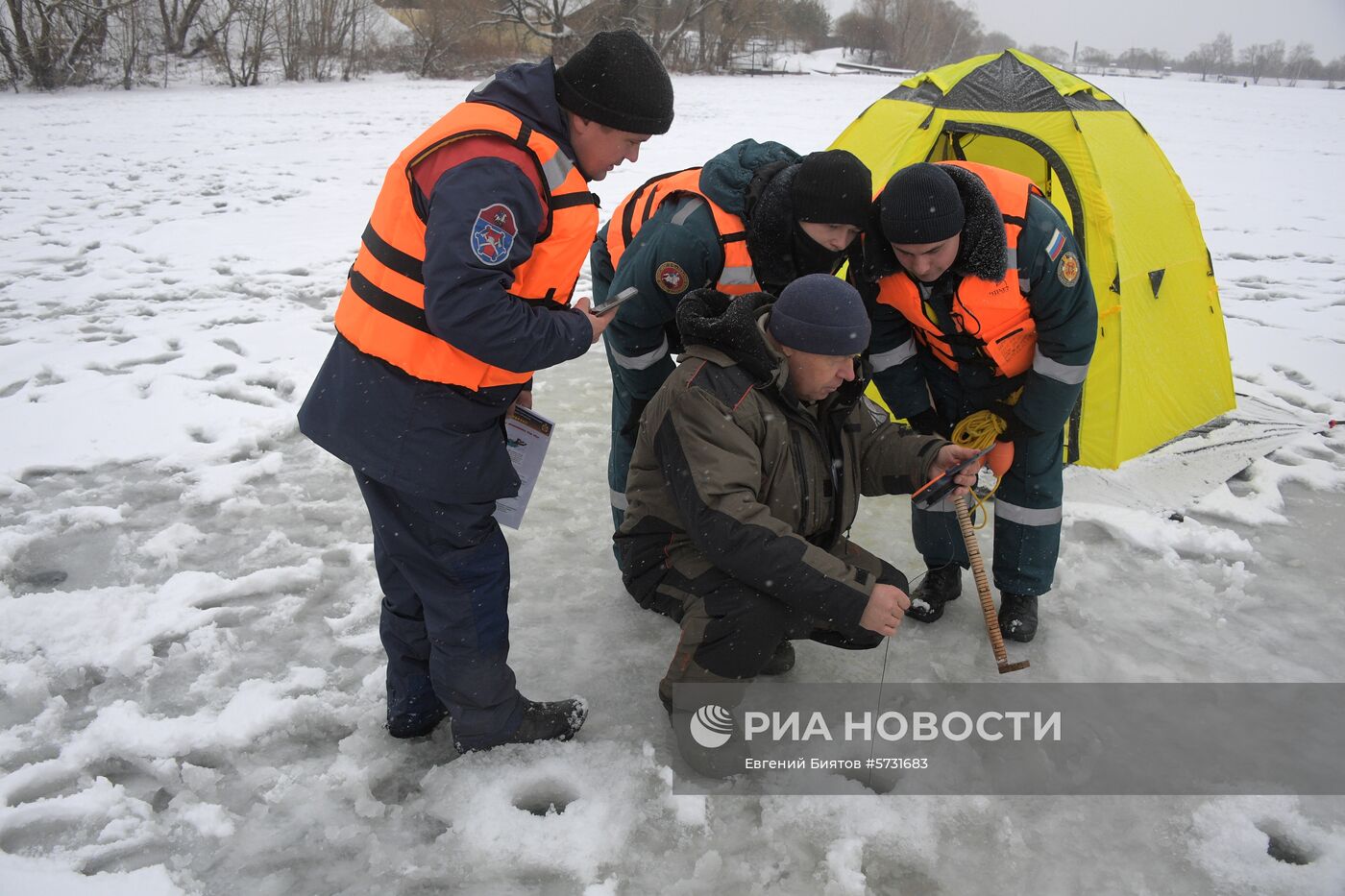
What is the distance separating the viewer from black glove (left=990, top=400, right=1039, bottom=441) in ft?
9.23

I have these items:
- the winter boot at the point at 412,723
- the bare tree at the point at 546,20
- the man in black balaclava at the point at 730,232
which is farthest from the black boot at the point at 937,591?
the bare tree at the point at 546,20

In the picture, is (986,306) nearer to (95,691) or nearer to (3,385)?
(95,691)

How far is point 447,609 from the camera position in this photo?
2.18m

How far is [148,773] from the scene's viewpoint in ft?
7.65

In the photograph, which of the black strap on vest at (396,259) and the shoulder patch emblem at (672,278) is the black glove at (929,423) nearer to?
the shoulder patch emblem at (672,278)

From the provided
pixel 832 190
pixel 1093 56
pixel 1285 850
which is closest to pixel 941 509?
pixel 832 190

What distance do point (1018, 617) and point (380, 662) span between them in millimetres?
2090

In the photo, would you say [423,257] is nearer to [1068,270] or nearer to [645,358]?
[645,358]

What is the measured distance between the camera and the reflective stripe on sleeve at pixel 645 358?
295 cm

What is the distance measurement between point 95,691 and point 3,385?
276 centimetres

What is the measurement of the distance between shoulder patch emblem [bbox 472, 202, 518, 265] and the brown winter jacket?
0.65 metres

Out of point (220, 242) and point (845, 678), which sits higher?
point (220, 242)

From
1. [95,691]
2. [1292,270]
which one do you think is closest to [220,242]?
[95,691]

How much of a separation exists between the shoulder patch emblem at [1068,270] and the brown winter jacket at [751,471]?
0.59 m
